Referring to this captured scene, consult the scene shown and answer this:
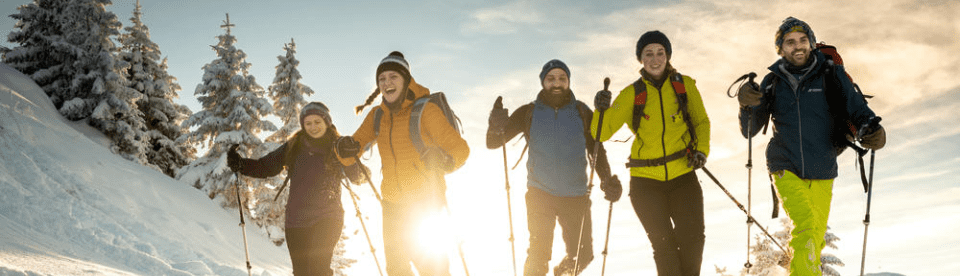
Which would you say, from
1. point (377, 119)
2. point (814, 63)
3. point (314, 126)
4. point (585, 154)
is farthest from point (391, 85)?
point (814, 63)

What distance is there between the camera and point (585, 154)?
20.1ft

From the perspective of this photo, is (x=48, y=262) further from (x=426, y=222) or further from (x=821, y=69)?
(x=821, y=69)

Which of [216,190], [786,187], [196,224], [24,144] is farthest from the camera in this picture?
[216,190]

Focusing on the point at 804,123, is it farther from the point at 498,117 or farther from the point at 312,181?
the point at 312,181

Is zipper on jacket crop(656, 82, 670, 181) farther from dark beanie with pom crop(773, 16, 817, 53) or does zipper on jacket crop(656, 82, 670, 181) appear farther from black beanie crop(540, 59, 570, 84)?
black beanie crop(540, 59, 570, 84)

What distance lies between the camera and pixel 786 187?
455cm

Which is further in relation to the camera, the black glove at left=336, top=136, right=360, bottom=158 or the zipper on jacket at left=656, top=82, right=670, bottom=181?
the black glove at left=336, top=136, right=360, bottom=158

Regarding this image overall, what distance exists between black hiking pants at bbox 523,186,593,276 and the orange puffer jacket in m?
1.21

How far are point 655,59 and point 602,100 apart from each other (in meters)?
0.64

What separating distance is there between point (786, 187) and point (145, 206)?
18402mm

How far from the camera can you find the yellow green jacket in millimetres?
4914

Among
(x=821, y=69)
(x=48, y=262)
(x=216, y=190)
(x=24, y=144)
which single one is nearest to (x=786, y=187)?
(x=821, y=69)

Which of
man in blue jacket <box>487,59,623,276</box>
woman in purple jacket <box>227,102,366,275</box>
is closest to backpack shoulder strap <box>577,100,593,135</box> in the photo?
man in blue jacket <box>487,59,623,276</box>

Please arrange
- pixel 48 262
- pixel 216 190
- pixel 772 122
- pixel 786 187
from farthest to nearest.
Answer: pixel 216 190 → pixel 48 262 → pixel 772 122 → pixel 786 187
